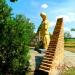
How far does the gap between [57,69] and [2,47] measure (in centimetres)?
338

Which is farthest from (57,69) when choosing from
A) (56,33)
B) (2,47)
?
(2,47)

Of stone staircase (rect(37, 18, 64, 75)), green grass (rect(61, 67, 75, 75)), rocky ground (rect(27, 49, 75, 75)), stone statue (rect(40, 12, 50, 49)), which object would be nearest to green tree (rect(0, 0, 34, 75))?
rocky ground (rect(27, 49, 75, 75))

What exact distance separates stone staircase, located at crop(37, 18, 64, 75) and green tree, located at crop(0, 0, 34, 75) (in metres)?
1.10

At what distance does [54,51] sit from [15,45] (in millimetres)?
2451

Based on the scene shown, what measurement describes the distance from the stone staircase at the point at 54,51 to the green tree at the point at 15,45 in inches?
43.5

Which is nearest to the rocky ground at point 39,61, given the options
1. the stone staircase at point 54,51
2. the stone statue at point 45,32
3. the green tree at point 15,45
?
the stone staircase at point 54,51

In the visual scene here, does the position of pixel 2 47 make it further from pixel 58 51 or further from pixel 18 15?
pixel 58 51

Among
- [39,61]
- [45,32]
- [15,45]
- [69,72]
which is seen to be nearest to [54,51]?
[39,61]

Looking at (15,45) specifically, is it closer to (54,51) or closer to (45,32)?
(54,51)

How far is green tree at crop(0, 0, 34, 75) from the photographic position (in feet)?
49.9

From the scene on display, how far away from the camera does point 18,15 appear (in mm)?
15594

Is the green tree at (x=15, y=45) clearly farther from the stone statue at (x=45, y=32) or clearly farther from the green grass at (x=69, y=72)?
the stone statue at (x=45, y=32)

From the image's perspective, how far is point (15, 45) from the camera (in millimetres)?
15359

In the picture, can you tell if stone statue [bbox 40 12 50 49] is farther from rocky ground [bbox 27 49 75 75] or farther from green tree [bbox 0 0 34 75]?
green tree [bbox 0 0 34 75]
